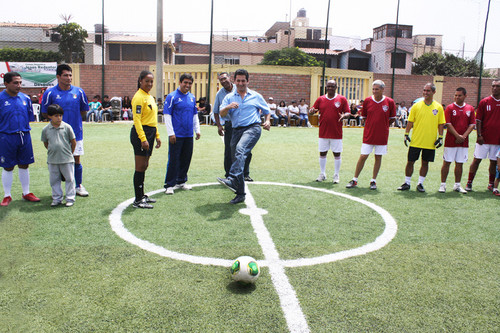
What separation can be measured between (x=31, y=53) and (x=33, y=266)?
150 feet

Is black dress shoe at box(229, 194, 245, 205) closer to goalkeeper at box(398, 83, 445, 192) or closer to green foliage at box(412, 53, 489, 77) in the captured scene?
goalkeeper at box(398, 83, 445, 192)

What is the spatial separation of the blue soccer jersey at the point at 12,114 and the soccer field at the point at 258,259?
121 cm

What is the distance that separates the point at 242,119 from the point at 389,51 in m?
50.0

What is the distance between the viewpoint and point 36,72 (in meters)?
26.4

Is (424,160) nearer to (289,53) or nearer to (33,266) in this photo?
(33,266)

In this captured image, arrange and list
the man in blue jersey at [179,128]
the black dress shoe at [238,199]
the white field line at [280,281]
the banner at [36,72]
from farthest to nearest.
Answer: the banner at [36,72] < the man in blue jersey at [179,128] < the black dress shoe at [238,199] < the white field line at [280,281]

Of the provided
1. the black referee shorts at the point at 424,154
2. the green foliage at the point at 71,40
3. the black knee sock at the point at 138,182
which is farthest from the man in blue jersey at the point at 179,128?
the green foliage at the point at 71,40

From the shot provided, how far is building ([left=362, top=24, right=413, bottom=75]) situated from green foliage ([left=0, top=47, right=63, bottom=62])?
3857cm

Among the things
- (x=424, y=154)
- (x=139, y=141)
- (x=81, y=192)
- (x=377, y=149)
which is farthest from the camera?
(x=377, y=149)

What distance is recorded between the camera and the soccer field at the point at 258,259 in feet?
9.83

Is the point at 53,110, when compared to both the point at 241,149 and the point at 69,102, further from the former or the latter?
the point at 241,149

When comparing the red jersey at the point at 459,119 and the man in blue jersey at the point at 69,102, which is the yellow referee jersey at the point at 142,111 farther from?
the red jersey at the point at 459,119

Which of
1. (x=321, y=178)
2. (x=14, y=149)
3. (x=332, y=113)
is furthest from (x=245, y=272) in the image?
(x=332, y=113)

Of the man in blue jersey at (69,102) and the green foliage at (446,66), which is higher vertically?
the green foliage at (446,66)
